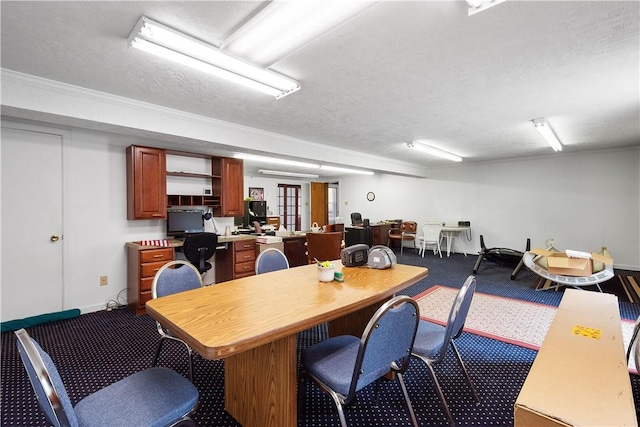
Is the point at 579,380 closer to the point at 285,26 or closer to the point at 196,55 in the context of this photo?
the point at 285,26

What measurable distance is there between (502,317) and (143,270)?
4.48 metres

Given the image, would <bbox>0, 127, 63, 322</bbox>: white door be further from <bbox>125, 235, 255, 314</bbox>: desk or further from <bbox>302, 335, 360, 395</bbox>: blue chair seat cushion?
<bbox>302, 335, 360, 395</bbox>: blue chair seat cushion

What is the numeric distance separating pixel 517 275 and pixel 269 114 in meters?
5.34

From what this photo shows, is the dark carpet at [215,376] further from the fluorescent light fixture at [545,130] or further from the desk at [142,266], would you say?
the fluorescent light fixture at [545,130]

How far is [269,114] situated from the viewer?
141 inches

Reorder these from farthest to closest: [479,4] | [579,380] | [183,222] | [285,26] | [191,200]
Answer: [191,200] < [183,222] < [285,26] < [479,4] < [579,380]

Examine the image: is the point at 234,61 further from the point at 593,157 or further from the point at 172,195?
the point at 593,157

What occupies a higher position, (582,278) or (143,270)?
(143,270)

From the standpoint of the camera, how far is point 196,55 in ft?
6.68

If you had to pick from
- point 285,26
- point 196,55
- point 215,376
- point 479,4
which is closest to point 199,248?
point 215,376

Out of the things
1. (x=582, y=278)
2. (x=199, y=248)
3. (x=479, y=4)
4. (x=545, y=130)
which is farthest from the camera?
(x=582, y=278)

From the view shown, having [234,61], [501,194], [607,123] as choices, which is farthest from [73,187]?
[501,194]

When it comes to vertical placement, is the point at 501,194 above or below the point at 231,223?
above

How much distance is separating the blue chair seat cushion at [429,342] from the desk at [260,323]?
0.34m
